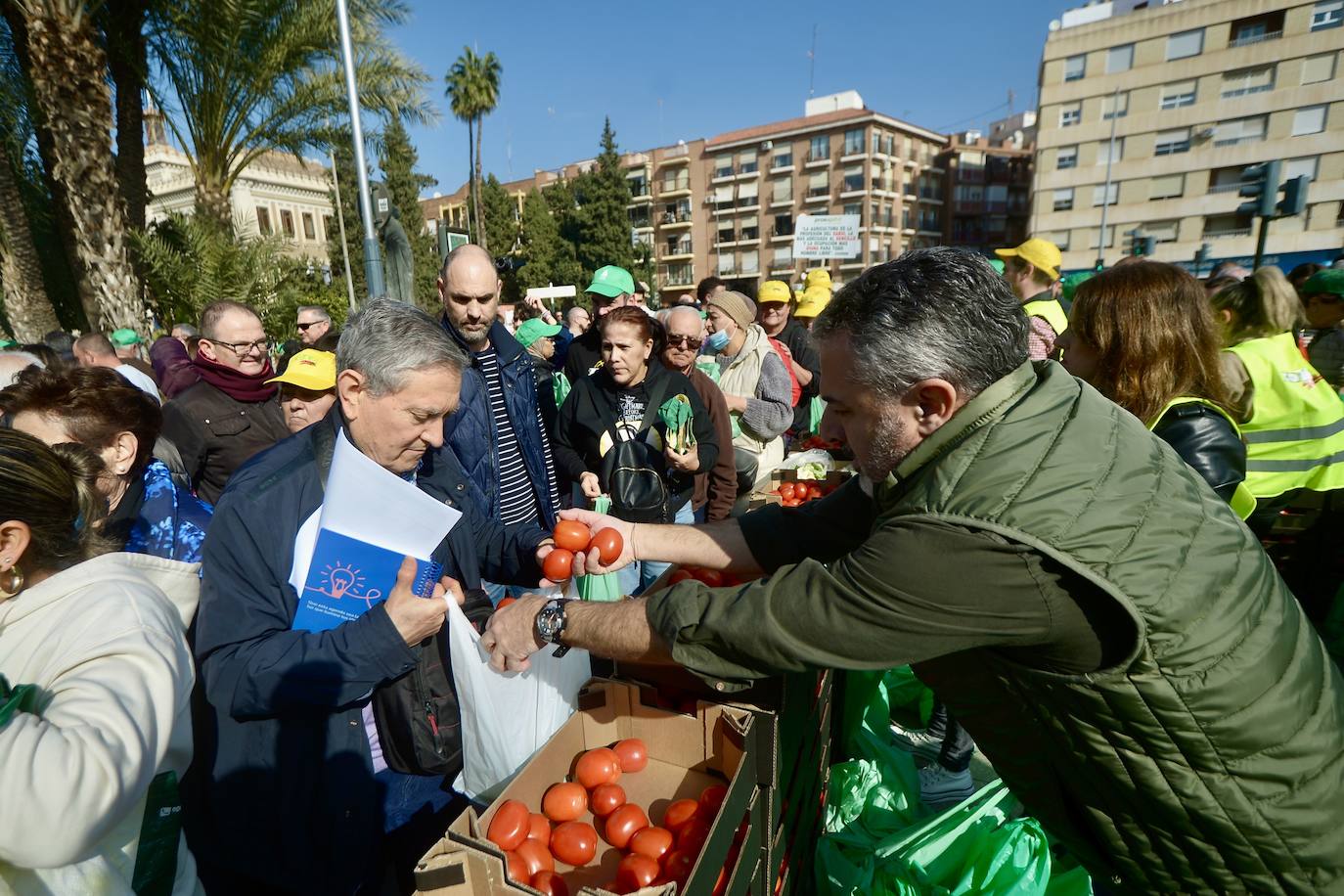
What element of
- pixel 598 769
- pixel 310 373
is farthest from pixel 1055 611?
pixel 310 373

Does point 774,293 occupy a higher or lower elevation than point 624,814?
higher

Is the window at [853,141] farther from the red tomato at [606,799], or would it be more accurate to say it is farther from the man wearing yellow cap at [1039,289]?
the red tomato at [606,799]

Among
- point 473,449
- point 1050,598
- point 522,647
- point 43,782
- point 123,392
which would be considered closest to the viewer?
point 43,782

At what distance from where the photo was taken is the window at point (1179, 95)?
38.5 meters

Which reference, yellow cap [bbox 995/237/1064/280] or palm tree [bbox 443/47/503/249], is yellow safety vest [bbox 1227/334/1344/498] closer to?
yellow cap [bbox 995/237/1064/280]

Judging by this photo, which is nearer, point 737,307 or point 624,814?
point 624,814

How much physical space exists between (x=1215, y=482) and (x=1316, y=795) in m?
1.19

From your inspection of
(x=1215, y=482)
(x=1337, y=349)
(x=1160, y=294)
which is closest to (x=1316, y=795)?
(x=1215, y=482)

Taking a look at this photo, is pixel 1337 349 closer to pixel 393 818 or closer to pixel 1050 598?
pixel 1050 598

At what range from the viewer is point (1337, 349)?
4691 millimetres

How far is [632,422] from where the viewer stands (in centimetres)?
384

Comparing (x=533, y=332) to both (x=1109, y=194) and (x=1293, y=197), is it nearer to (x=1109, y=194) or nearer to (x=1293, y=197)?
(x=1293, y=197)

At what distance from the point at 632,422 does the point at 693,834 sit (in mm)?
2487

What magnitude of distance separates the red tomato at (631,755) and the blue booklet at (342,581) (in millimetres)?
704
